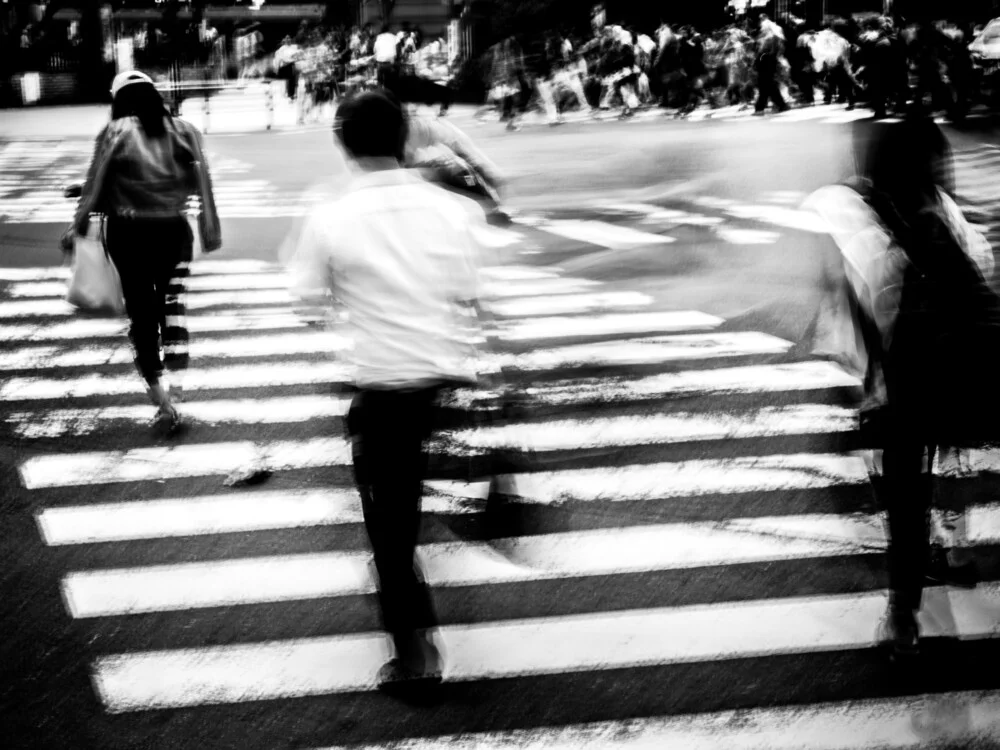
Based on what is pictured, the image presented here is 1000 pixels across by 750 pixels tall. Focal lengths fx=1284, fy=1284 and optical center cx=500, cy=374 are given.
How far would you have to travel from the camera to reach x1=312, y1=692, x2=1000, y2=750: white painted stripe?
12.1 feet

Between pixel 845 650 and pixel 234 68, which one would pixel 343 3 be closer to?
pixel 234 68

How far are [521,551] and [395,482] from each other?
136 centimetres

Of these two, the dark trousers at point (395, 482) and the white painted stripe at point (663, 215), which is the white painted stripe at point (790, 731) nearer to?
the dark trousers at point (395, 482)

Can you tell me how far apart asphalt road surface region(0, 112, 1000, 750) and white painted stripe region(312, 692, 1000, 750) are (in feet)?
0.03

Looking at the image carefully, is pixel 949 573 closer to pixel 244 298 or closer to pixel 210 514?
pixel 210 514

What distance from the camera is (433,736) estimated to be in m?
3.77

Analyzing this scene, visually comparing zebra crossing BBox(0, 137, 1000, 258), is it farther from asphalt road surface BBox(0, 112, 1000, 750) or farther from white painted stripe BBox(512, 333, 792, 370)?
white painted stripe BBox(512, 333, 792, 370)

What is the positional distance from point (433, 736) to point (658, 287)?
7.25 metres

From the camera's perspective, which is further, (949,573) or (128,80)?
(128,80)

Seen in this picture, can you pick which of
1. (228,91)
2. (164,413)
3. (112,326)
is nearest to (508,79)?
(228,91)

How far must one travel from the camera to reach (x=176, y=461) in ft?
21.7

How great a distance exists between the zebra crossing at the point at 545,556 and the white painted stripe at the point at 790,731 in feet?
0.03

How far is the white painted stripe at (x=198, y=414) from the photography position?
729 cm


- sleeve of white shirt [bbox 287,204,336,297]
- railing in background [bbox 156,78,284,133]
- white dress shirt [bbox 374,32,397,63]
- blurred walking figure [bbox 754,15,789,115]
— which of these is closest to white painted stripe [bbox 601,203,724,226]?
sleeve of white shirt [bbox 287,204,336,297]
